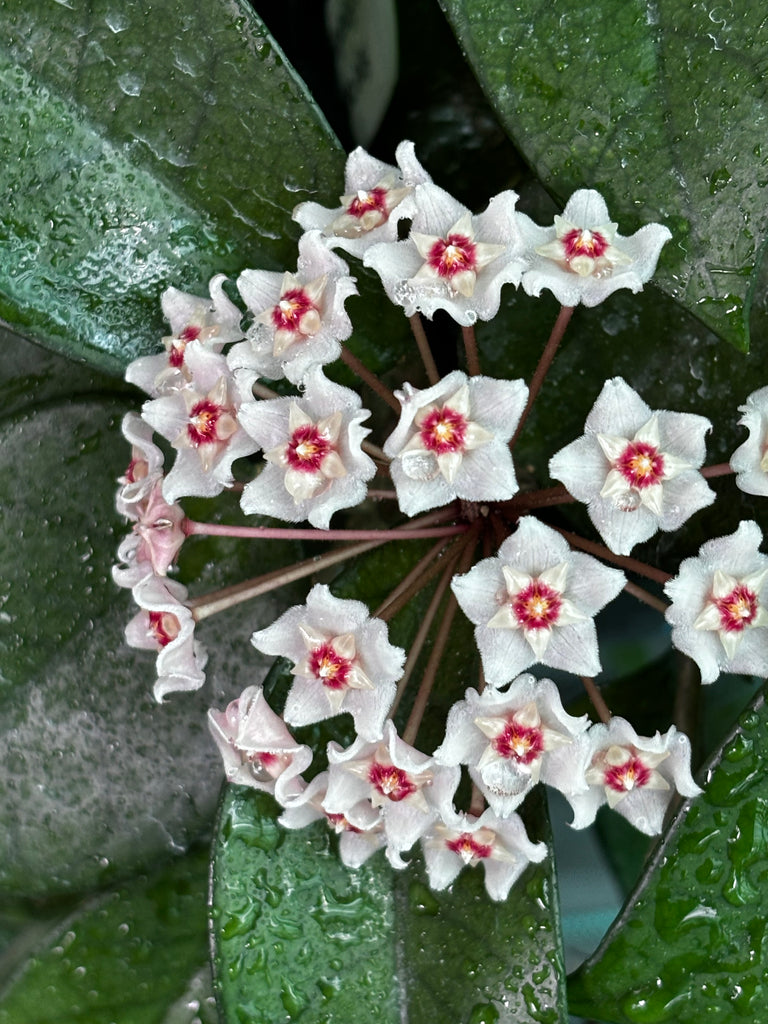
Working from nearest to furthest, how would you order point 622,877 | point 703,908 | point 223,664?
1. point 703,908
2. point 223,664
3. point 622,877

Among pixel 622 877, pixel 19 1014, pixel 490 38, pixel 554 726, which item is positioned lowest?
pixel 622 877

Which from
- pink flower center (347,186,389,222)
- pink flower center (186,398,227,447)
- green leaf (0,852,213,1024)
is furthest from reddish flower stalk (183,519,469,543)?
green leaf (0,852,213,1024)

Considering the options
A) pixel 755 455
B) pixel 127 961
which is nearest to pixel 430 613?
pixel 755 455

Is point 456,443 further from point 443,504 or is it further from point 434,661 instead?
point 434,661

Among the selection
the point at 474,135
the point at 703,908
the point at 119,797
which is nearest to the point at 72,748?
the point at 119,797

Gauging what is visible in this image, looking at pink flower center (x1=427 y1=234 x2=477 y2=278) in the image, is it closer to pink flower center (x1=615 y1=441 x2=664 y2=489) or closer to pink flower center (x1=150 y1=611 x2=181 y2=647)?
pink flower center (x1=615 y1=441 x2=664 y2=489)

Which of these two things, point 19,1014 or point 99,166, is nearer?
point 99,166

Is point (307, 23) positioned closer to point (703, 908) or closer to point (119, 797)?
point (119, 797)
